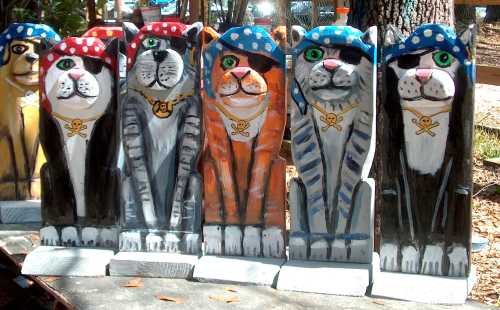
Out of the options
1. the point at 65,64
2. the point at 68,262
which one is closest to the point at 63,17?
the point at 65,64

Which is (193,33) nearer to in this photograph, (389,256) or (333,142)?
(333,142)

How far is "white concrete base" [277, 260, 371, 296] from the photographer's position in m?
3.48

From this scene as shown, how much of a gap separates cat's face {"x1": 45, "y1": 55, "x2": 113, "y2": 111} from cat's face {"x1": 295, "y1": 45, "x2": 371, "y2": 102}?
123 cm

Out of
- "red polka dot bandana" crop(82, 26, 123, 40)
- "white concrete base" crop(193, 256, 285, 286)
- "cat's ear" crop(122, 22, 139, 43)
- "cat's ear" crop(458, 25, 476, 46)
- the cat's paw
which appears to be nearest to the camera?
"cat's ear" crop(458, 25, 476, 46)

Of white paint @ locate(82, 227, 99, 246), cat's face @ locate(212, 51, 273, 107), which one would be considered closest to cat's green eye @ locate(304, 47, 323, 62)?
cat's face @ locate(212, 51, 273, 107)

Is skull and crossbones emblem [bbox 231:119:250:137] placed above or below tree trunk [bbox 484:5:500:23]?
below

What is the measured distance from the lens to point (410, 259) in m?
3.54

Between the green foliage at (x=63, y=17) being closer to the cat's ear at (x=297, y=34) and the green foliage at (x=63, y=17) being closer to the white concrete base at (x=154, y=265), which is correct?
the white concrete base at (x=154, y=265)

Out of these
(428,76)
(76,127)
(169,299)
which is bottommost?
(169,299)

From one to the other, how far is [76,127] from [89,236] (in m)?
0.66

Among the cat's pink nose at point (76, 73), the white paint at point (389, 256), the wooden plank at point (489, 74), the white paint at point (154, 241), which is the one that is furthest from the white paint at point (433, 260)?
the wooden plank at point (489, 74)

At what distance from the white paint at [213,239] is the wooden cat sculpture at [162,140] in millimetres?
54

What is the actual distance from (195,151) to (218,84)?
0.41 meters

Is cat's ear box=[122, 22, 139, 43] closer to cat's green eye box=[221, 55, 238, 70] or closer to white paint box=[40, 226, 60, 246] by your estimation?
cat's green eye box=[221, 55, 238, 70]
